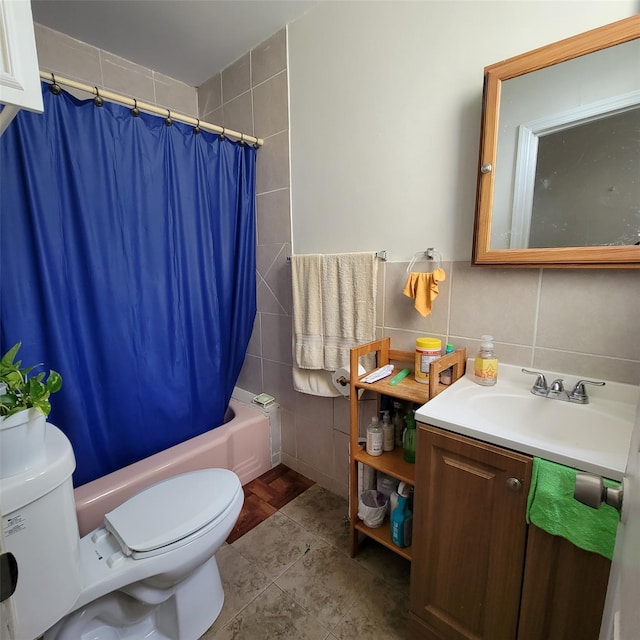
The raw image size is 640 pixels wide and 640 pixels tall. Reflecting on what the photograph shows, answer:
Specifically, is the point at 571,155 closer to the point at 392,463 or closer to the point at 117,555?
the point at 392,463

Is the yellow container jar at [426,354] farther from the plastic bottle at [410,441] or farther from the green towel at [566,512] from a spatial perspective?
the green towel at [566,512]

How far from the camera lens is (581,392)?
3.27ft

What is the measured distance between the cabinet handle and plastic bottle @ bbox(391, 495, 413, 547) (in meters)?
0.54

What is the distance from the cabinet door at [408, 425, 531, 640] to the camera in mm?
815

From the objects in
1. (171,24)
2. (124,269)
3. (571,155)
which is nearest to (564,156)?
(571,155)

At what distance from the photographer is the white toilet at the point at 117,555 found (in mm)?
758

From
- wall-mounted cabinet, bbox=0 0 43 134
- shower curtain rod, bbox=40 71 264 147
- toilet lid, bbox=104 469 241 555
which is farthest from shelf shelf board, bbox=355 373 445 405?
shower curtain rod, bbox=40 71 264 147

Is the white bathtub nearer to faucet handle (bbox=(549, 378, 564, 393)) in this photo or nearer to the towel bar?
the towel bar

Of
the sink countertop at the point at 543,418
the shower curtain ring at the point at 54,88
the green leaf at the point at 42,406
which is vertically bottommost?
the sink countertop at the point at 543,418

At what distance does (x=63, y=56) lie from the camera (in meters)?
1.67

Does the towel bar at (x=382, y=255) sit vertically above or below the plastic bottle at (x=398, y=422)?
above

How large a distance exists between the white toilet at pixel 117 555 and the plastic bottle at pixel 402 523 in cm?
59

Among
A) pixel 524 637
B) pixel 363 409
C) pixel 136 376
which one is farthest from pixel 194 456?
pixel 524 637

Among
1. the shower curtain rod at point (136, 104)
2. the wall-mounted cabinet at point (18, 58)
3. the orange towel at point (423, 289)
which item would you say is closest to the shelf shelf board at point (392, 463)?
the orange towel at point (423, 289)
